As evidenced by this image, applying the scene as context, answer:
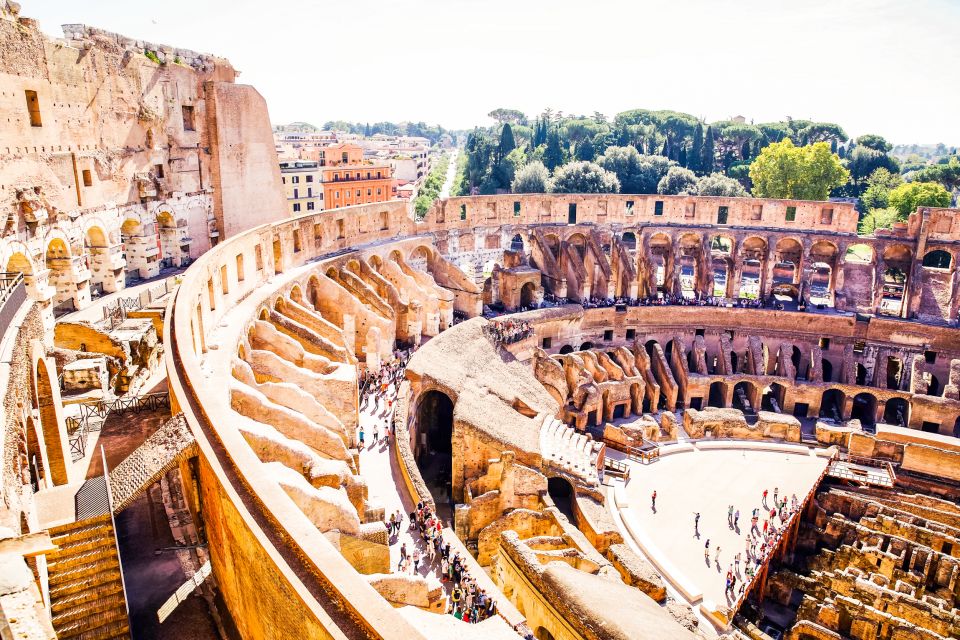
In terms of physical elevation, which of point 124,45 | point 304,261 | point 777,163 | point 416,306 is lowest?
point 416,306

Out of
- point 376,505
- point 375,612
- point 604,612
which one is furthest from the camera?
point 376,505

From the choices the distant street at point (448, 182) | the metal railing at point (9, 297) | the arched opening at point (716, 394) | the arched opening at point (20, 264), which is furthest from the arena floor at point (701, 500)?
the distant street at point (448, 182)

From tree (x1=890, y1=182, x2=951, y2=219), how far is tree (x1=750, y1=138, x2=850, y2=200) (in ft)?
16.5

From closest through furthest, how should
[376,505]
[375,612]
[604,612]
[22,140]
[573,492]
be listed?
[375,612]
[604,612]
[376,505]
[22,140]
[573,492]

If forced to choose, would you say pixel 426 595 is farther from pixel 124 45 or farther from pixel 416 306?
pixel 124 45

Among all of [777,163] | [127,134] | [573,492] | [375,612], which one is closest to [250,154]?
[127,134]

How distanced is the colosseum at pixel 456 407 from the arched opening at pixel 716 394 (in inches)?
10.3

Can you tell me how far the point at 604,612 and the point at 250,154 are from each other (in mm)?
21993

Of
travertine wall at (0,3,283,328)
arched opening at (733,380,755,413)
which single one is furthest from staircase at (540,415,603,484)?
travertine wall at (0,3,283,328)

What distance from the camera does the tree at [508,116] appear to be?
424 feet

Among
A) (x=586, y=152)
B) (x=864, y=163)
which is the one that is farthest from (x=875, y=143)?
(x=586, y=152)

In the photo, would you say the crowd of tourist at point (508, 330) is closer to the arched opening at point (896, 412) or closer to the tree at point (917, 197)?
the arched opening at point (896, 412)

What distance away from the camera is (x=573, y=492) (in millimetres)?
18953

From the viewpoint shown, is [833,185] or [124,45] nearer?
[124,45]
